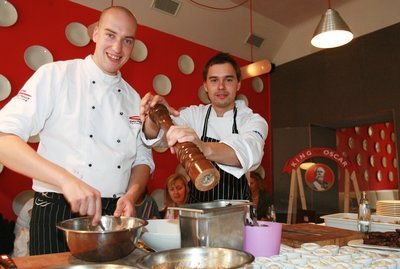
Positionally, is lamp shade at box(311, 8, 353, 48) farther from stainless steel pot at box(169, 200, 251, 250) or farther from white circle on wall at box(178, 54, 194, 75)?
stainless steel pot at box(169, 200, 251, 250)

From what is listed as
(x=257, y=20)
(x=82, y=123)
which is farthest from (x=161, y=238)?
(x=257, y=20)

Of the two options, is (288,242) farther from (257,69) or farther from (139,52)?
(139,52)

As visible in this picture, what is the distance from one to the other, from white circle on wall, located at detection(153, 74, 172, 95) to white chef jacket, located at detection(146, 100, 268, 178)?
6.93ft

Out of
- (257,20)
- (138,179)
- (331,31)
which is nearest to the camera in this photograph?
(138,179)

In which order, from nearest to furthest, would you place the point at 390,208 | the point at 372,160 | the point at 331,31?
the point at 390,208 → the point at 331,31 → the point at 372,160

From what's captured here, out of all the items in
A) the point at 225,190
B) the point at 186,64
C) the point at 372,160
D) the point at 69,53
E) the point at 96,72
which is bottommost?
the point at 225,190

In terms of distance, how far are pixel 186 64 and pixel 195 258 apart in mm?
3871

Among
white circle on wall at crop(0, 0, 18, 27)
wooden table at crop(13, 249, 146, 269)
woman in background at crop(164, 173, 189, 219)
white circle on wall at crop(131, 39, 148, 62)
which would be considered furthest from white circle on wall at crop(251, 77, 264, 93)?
wooden table at crop(13, 249, 146, 269)

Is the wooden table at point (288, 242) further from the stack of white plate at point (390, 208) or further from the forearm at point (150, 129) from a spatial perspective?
the stack of white plate at point (390, 208)

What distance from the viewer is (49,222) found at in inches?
55.8

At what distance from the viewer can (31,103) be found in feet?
4.50

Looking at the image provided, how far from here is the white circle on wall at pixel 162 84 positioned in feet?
13.8

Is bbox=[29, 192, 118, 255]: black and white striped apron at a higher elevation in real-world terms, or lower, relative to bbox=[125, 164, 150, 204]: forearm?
lower

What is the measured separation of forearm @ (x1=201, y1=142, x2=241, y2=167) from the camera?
1.21m
